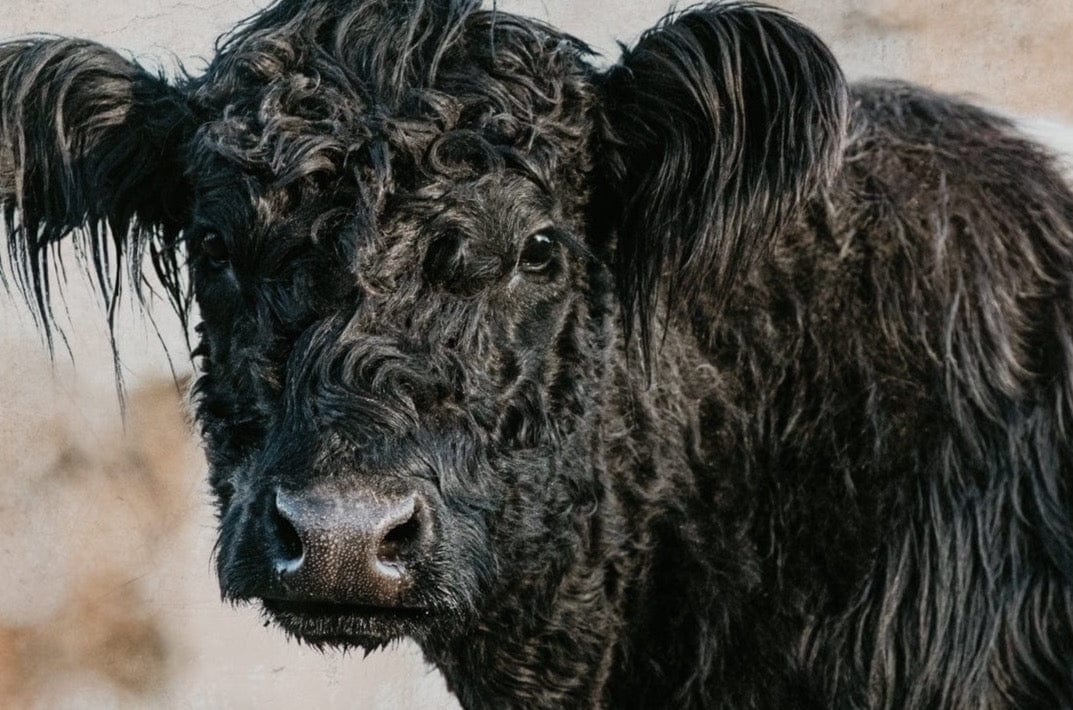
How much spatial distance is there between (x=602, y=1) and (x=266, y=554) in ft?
14.1

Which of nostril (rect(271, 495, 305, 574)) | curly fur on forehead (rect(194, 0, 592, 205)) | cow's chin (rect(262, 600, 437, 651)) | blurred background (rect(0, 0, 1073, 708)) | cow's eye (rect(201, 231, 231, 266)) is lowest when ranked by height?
blurred background (rect(0, 0, 1073, 708))

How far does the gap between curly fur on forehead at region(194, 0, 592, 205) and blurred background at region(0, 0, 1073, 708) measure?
11.4 ft

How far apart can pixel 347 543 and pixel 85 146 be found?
1417 millimetres

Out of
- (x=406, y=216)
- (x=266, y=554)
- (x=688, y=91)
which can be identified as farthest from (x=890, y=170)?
(x=266, y=554)

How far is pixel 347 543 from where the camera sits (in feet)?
8.07

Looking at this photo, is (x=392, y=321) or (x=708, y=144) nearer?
(x=392, y=321)

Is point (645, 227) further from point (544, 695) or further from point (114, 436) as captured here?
point (114, 436)

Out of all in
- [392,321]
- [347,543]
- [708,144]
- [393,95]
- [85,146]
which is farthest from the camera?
[85,146]

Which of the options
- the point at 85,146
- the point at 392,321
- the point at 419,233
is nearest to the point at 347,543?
the point at 392,321

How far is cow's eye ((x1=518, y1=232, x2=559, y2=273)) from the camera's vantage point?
9.73 feet

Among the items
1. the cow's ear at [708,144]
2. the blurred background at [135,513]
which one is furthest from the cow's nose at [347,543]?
the blurred background at [135,513]

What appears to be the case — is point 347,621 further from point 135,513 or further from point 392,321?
point 135,513

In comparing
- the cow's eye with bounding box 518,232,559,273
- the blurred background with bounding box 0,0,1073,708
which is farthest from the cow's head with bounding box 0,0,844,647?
the blurred background with bounding box 0,0,1073,708

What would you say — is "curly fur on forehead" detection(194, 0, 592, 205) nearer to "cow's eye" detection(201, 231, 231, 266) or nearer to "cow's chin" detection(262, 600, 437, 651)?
"cow's eye" detection(201, 231, 231, 266)
